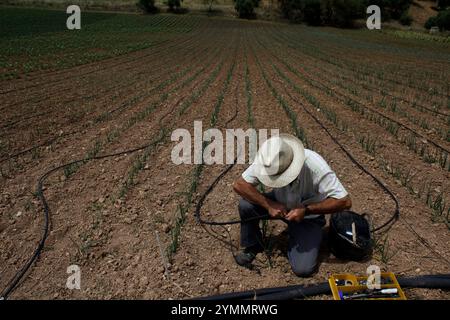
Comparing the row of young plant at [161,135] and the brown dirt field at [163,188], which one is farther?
the row of young plant at [161,135]

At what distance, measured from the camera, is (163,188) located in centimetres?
484

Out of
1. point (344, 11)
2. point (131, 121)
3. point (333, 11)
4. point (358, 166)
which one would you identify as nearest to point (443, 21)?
point (344, 11)

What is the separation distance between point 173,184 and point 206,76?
871 centimetres

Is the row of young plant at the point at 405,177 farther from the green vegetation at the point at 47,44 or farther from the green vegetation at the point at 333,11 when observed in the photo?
the green vegetation at the point at 333,11

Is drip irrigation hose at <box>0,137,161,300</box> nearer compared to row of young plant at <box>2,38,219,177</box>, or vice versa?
drip irrigation hose at <box>0,137,161,300</box>

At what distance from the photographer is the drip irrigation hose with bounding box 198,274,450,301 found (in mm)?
2980

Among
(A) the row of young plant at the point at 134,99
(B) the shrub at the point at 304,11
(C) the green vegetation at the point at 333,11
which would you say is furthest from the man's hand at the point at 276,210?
(B) the shrub at the point at 304,11

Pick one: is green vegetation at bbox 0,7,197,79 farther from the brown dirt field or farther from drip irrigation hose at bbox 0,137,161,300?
drip irrigation hose at bbox 0,137,161,300

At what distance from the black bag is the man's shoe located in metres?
0.79

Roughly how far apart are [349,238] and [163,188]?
254 centimetres

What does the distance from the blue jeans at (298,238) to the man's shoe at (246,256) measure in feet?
0.23

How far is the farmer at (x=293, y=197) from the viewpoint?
2947 millimetres

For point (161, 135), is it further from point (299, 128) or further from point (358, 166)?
point (358, 166)

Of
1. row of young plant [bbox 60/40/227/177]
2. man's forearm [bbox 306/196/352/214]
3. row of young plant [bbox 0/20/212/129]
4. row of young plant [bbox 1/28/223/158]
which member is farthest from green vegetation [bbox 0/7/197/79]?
man's forearm [bbox 306/196/352/214]
